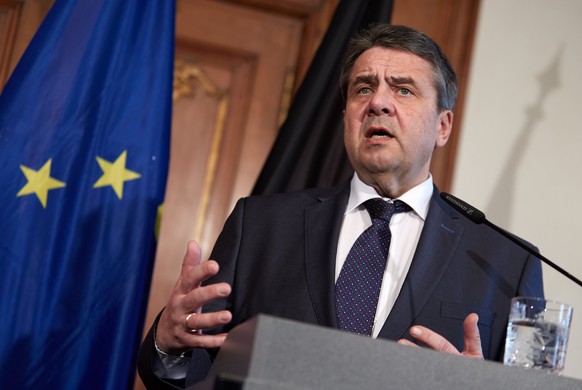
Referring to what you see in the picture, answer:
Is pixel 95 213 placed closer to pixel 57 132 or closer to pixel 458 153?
pixel 57 132

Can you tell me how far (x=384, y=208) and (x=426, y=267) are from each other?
0.62 ft

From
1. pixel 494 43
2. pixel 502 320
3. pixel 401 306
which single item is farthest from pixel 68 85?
pixel 494 43

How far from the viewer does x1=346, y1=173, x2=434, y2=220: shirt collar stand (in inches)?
80.7

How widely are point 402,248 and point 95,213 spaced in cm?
87

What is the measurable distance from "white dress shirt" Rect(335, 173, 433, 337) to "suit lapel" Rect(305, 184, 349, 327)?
0.03 meters

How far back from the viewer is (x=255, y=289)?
191cm

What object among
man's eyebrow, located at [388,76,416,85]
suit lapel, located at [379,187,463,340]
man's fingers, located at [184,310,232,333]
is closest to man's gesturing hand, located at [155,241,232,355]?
man's fingers, located at [184,310,232,333]

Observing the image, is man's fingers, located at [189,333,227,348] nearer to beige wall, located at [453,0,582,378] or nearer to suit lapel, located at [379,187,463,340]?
suit lapel, located at [379,187,463,340]

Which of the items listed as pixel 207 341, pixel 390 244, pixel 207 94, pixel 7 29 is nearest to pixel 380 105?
pixel 390 244

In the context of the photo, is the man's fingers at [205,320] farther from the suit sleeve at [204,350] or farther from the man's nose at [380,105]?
the man's nose at [380,105]

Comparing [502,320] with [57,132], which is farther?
[57,132]

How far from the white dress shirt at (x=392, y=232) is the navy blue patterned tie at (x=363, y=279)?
21 millimetres

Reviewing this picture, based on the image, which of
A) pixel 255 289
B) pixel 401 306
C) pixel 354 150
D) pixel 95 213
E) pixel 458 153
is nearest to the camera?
pixel 401 306

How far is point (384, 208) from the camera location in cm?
200
